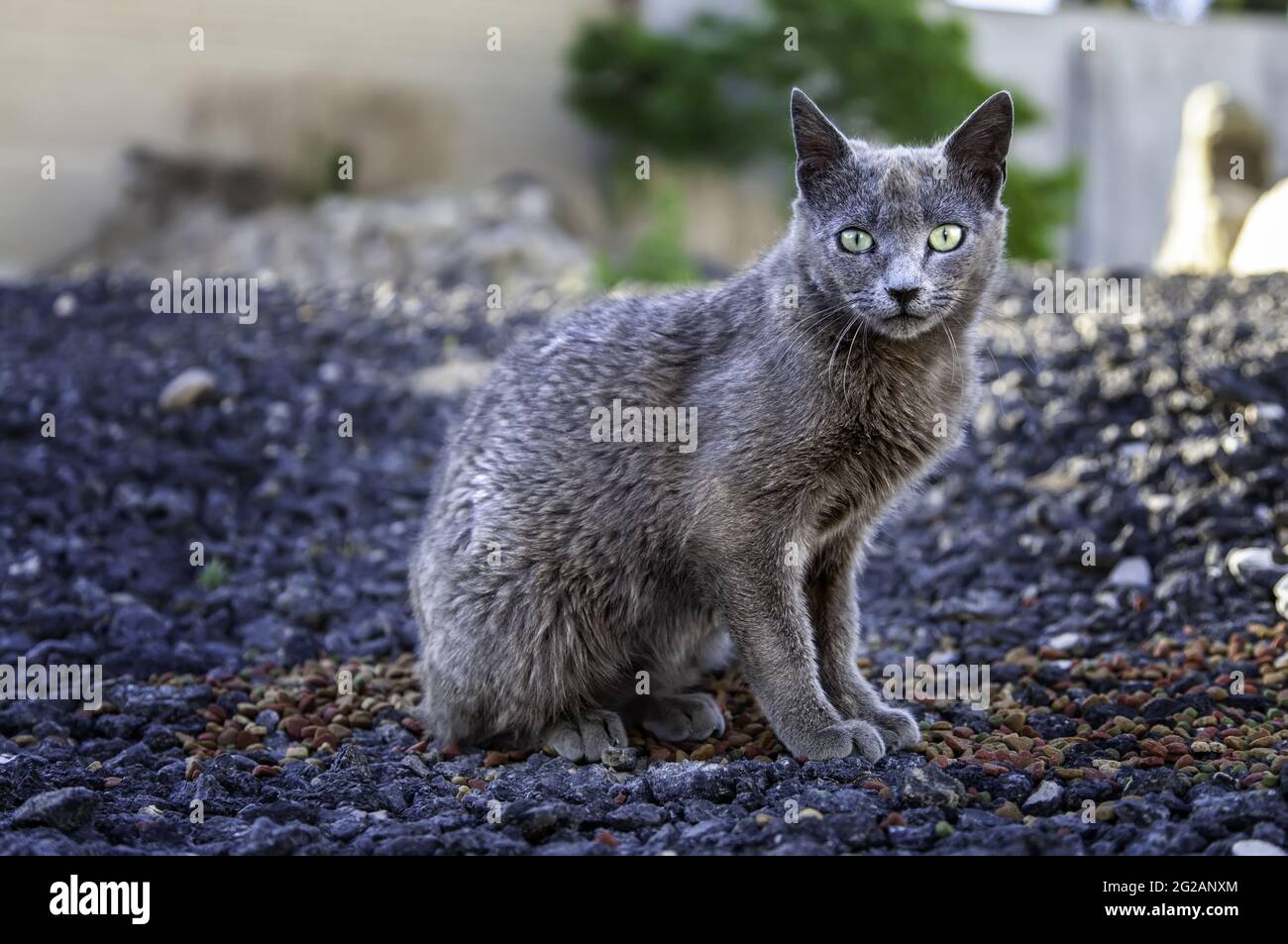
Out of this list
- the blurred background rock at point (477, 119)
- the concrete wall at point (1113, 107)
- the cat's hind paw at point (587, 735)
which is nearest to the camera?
the cat's hind paw at point (587, 735)

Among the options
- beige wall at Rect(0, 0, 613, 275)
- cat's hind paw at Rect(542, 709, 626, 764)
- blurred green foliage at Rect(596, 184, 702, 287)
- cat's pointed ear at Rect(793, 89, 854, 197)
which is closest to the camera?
cat's pointed ear at Rect(793, 89, 854, 197)

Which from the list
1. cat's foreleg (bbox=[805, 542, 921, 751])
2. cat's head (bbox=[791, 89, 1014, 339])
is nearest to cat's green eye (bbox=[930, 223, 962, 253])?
cat's head (bbox=[791, 89, 1014, 339])

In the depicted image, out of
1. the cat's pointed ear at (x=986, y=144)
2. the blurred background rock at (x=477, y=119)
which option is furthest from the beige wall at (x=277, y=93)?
the cat's pointed ear at (x=986, y=144)

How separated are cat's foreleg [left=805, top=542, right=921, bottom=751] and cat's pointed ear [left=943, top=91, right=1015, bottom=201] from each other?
1.19 metres

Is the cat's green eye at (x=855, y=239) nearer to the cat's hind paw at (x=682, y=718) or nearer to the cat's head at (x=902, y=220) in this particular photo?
the cat's head at (x=902, y=220)

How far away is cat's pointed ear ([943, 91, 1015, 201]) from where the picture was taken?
3.51 metres

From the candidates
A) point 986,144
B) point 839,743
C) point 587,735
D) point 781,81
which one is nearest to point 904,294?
point 986,144

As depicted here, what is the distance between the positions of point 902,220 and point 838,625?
1301 mm

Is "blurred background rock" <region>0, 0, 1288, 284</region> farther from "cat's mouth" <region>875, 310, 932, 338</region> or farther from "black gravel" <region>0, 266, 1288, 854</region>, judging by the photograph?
"cat's mouth" <region>875, 310, 932, 338</region>

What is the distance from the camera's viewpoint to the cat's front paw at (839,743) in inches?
134

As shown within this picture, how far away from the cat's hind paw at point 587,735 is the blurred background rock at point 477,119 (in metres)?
7.96

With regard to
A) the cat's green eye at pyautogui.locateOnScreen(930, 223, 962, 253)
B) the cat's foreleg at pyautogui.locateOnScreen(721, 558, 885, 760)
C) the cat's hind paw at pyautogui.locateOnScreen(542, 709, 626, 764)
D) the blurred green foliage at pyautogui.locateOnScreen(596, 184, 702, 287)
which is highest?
the blurred green foliage at pyautogui.locateOnScreen(596, 184, 702, 287)

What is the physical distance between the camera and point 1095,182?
55.9 feet

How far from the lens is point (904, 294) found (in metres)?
3.34
